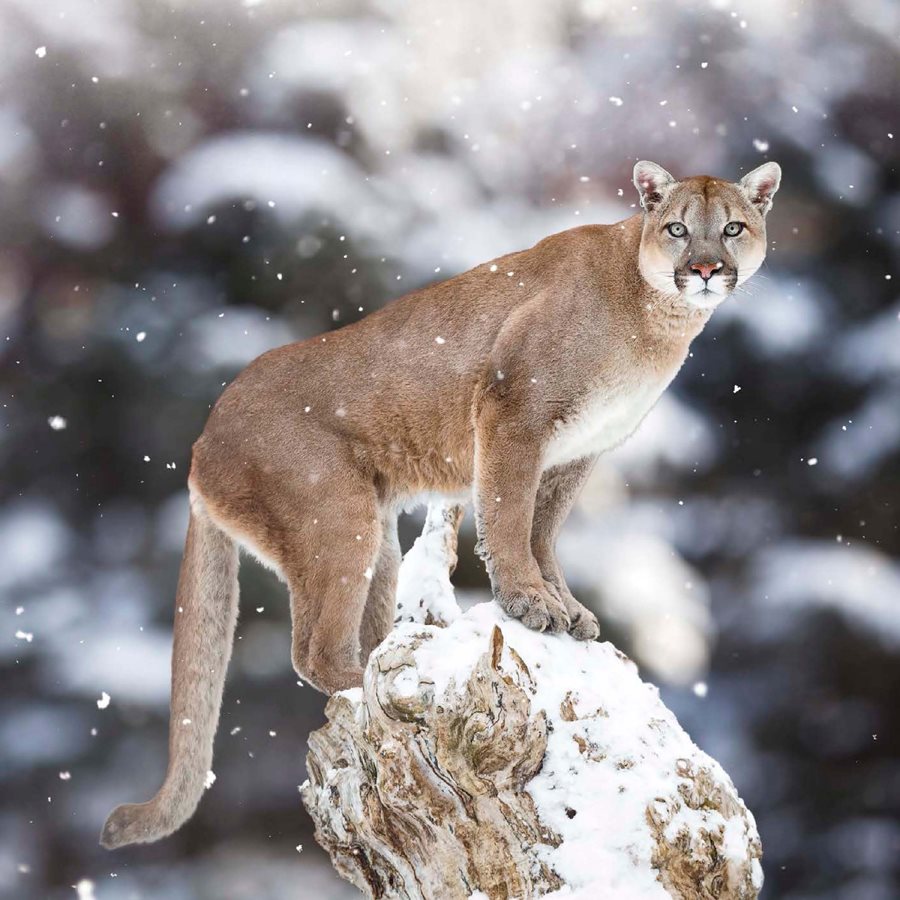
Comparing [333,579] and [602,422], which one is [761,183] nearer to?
[602,422]

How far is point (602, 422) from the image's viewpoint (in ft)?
15.8

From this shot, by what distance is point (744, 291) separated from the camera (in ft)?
15.9

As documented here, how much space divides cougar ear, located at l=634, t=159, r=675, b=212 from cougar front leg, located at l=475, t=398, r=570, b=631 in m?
1.05

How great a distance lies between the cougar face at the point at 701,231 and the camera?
4.52 m

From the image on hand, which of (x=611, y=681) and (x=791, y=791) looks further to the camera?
(x=791, y=791)

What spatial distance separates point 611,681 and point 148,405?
592 centimetres

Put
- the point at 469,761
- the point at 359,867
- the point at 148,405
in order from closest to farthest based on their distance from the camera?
the point at 469,761 < the point at 359,867 < the point at 148,405

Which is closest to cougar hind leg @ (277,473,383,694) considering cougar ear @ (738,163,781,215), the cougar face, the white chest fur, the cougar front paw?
the cougar front paw

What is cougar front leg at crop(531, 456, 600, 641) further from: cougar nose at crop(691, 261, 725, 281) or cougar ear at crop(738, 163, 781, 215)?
cougar ear at crop(738, 163, 781, 215)

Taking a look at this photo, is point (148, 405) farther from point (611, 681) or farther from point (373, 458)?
point (611, 681)

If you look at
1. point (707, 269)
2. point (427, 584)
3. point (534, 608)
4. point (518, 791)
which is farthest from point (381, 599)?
point (707, 269)

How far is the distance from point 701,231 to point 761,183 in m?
0.46

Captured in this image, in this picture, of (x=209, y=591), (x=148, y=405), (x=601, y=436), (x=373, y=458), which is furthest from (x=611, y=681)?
(x=148, y=405)

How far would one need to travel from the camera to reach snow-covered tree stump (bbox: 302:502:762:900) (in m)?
3.68
